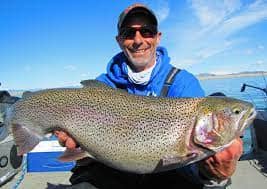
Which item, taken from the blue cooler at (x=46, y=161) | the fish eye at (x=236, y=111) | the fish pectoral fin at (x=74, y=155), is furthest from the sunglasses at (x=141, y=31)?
the blue cooler at (x=46, y=161)

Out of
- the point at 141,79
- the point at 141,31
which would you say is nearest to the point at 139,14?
the point at 141,31

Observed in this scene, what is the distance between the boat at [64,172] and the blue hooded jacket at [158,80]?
1500mm

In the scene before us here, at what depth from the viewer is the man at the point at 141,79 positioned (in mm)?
4090

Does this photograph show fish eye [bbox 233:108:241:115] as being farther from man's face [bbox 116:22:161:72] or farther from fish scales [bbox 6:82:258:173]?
man's face [bbox 116:22:161:72]

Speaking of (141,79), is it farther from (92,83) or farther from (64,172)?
(64,172)

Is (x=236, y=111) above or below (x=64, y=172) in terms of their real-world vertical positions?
above

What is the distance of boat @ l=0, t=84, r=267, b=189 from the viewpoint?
5.44 meters

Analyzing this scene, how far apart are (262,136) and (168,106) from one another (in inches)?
218

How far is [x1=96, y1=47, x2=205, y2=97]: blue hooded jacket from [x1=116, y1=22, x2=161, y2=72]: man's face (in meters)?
0.12

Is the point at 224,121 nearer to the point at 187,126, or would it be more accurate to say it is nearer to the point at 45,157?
the point at 187,126

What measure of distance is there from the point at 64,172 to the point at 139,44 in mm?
3883

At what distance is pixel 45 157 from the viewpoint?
742 centimetres

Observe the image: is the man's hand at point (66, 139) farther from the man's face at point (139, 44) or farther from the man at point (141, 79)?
the man's face at point (139, 44)

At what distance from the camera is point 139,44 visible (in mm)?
4328
